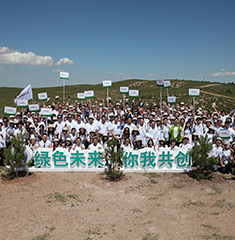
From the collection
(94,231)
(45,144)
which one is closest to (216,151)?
(94,231)

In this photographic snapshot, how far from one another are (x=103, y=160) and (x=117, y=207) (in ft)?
8.72

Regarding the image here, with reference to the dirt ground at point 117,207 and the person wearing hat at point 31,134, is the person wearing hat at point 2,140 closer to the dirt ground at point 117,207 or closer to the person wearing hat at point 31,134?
the person wearing hat at point 31,134

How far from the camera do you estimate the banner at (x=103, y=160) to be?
8570mm

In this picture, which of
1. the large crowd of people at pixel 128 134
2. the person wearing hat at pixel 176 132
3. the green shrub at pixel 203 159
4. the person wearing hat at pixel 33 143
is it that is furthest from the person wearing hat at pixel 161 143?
the person wearing hat at pixel 33 143

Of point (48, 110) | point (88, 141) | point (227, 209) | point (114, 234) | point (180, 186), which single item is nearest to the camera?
point (114, 234)

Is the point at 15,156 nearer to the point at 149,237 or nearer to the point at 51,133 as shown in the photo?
the point at 51,133

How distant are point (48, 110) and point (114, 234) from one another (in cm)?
650

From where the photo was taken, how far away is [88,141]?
9.50m

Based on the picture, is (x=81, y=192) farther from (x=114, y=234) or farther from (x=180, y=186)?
(x=180, y=186)

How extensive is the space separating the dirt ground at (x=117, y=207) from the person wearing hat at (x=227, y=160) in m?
0.37

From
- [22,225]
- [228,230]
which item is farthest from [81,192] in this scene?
[228,230]

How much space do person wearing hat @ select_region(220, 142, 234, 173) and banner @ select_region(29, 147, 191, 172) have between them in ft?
4.16

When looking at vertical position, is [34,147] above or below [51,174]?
above

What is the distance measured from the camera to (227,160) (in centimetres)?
867
